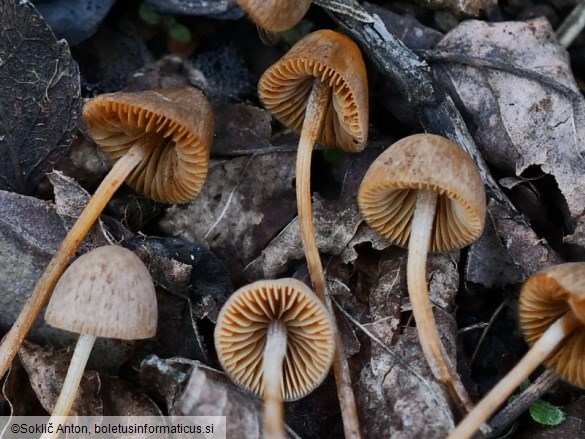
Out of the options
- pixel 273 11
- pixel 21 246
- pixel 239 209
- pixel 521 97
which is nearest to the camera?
pixel 273 11

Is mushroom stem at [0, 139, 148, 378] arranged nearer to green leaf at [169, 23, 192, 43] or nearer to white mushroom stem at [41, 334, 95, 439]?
white mushroom stem at [41, 334, 95, 439]

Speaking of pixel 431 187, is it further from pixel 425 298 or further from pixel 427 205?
pixel 425 298

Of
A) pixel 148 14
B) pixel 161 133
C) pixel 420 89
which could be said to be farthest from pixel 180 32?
pixel 420 89

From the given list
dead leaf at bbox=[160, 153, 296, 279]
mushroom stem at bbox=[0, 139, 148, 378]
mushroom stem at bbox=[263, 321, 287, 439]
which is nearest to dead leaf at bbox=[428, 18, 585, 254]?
dead leaf at bbox=[160, 153, 296, 279]

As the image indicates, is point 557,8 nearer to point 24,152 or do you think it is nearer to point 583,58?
point 583,58

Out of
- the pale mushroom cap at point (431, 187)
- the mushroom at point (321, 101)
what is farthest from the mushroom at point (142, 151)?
the pale mushroom cap at point (431, 187)

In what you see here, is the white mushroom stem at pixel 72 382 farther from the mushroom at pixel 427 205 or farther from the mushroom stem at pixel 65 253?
the mushroom at pixel 427 205

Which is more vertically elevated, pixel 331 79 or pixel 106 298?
pixel 331 79
